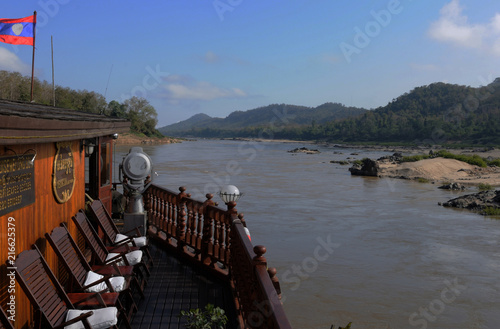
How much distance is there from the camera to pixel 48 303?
4035 mm

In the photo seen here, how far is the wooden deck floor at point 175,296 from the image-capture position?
5.01m

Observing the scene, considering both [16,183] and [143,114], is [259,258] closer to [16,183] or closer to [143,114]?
[16,183]

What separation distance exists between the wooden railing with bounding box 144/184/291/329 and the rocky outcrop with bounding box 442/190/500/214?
667 inches

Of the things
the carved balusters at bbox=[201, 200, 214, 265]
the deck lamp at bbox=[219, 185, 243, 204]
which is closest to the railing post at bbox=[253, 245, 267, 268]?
the carved balusters at bbox=[201, 200, 214, 265]

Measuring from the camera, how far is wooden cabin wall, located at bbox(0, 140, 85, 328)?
12.0 ft

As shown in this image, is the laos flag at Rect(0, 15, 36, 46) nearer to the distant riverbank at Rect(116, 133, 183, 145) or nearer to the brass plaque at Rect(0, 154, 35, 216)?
the brass plaque at Rect(0, 154, 35, 216)

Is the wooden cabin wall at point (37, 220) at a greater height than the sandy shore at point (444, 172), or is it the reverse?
the wooden cabin wall at point (37, 220)

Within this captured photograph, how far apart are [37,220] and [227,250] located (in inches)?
104

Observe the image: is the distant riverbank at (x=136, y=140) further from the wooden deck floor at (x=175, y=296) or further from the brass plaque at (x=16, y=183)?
the brass plaque at (x=16, y=183)

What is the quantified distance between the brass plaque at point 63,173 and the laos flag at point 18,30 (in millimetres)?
3266

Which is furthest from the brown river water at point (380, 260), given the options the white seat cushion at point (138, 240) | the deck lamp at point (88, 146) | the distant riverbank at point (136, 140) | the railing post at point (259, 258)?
the distant riverbank at point (136, 140)

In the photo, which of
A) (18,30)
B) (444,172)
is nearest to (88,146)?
(18,30)

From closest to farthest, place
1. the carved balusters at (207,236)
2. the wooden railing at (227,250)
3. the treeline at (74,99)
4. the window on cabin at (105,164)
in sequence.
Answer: the wooden railing at (227,250), the carved balusters at (207,236), the window on cabin at (105,164), the treeline at (74,99)

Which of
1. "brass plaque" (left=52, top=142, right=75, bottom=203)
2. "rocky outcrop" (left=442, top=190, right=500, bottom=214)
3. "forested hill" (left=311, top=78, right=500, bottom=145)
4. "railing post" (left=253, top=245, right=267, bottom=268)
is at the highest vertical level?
"forested hill" (left=311, top=78, right=500, bottom=145)
